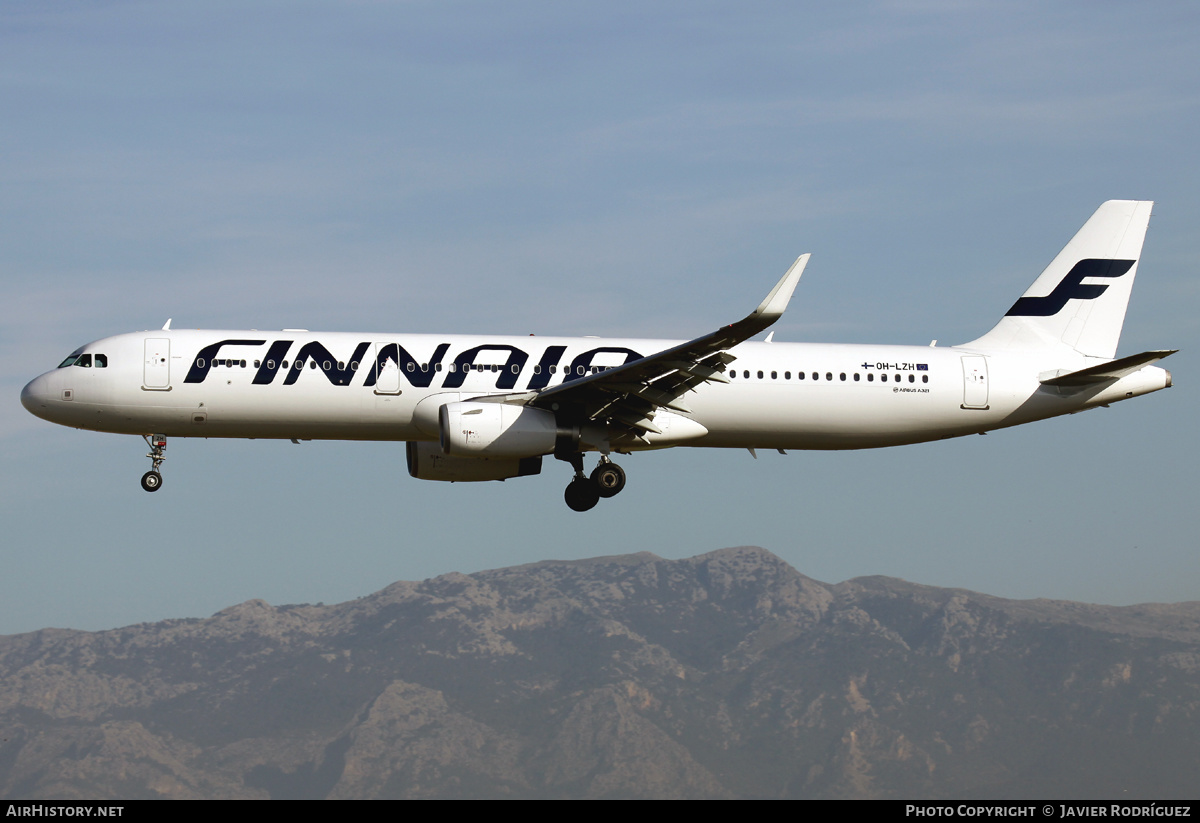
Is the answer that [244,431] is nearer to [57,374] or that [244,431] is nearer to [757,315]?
[57,374]

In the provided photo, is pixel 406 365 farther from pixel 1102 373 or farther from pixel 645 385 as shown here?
pixel 1102 373

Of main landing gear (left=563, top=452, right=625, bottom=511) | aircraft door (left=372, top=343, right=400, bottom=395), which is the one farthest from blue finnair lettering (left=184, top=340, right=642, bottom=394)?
main landing gear (left=563, top=452, right=625, bottom=511)

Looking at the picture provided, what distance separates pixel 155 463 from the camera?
37531 mm

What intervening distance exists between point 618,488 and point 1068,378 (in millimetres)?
13815

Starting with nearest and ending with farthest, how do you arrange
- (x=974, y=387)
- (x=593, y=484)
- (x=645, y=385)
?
1. (x=645, y=385)
2. (x=593, y=484)
3. (x=974, y=387)

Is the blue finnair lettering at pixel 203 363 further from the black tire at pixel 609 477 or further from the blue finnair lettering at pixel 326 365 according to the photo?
the black tire at pixel 609 477

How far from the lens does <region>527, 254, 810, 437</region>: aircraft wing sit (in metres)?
33.0

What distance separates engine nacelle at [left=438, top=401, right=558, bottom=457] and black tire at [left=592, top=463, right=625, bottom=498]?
250 centimetres

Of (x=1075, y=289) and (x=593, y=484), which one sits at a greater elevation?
(x=1075, y=289)

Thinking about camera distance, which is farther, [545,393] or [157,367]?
[157,367]

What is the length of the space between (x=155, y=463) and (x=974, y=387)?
23732 millimetres

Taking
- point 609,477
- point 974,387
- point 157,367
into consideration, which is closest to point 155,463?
point 157,367

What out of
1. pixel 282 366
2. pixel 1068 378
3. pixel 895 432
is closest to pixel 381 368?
pixel 282 366

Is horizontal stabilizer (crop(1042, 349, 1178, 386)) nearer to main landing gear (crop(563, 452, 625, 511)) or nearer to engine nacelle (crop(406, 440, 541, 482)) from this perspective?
main landing gear (crop(563, 452, 625, 511))
